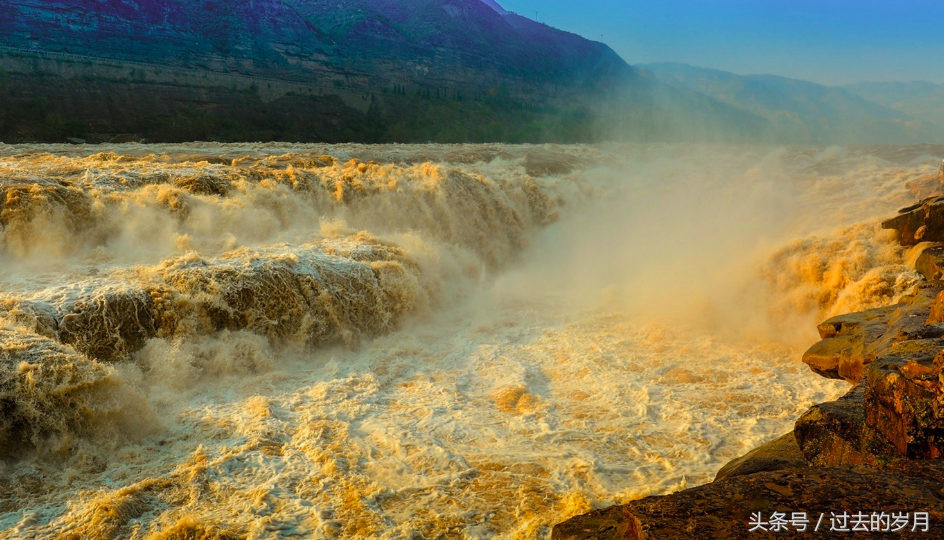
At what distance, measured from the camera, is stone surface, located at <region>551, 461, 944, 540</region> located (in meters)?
2.78

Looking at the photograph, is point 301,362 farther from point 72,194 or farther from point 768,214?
point 768,214

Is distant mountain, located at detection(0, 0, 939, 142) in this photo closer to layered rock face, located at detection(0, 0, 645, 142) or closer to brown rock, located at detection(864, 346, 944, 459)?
layered rock face, located at detection(0, 0, 645, 142)

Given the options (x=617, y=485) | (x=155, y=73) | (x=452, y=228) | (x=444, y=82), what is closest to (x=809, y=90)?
(x=444, y=82)

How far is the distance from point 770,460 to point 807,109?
3927 inches

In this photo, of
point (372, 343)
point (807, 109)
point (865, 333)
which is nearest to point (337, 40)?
point (372, 343)

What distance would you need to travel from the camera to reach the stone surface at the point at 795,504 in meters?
2.78

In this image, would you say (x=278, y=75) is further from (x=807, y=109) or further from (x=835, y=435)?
(x=807, y=109)

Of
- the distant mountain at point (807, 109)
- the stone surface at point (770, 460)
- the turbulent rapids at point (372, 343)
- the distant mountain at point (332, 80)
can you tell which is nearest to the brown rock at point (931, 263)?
the turbulent rapids at point (372, 343)

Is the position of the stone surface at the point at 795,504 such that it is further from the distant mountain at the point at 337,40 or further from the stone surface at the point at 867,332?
the distant mountain at the point at 337,40

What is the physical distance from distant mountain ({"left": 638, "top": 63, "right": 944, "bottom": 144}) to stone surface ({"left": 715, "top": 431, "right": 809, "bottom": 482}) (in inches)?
2267

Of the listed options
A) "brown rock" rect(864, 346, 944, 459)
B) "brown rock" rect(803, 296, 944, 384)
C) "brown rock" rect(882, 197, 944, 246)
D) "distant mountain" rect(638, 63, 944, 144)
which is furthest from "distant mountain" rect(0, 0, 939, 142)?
"brown rock" rect(864, 346, 944, 459)

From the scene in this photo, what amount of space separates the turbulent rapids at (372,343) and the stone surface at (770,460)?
0.67 metres

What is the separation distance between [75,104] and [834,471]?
3132cm

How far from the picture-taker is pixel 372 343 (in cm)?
889
